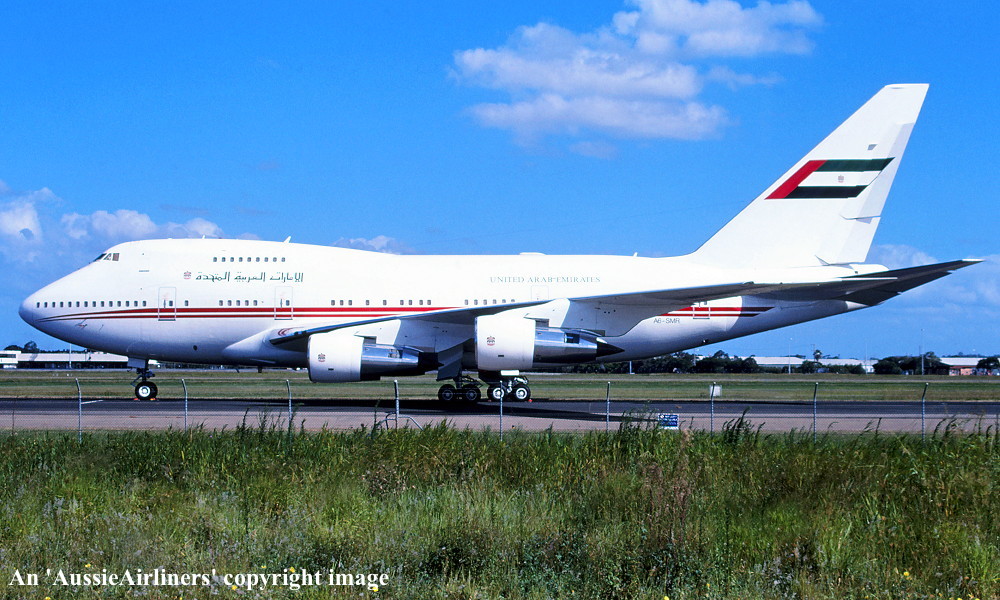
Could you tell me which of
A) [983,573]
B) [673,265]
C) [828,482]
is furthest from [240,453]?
[673,265]

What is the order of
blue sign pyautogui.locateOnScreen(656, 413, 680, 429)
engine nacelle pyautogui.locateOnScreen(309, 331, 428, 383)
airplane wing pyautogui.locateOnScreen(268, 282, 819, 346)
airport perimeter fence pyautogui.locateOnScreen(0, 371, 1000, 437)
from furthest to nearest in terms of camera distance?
1. engine nacelle pyautogui.locateOnScreen(309, 331, 428, 383)
2. airplane wing pyautogui.locateOnScreen(268, 282, 819, 346)
3. airport perimeter fence pyautogui.locateOnScreen(0, 371, 1000, 437)
4. blue sign pyautogui.locateOnScreen(656, 413, 680, 429)

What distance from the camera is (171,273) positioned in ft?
83.4

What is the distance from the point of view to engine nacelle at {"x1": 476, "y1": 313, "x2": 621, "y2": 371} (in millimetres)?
22703

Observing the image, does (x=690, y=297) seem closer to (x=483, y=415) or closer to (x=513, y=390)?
(x=513, y=390)

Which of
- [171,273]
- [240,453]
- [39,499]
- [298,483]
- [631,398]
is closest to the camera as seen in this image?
[39,499]

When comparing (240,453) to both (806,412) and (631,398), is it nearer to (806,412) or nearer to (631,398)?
(806,412)

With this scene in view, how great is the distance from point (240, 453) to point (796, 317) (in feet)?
63.9

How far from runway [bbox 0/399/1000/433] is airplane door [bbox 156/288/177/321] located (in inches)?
100

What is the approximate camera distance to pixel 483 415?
19.7m

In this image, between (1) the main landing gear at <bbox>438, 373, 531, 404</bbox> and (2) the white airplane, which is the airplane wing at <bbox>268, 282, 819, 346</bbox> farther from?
(1) the main landing gear at <bbox>438, 373, 531, 404</bbox>

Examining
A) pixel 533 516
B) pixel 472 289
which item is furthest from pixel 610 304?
pixel 533 516

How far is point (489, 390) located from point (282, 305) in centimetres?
660

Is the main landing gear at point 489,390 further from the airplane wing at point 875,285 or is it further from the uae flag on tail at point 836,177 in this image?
the uae flag on tail at point 836,177

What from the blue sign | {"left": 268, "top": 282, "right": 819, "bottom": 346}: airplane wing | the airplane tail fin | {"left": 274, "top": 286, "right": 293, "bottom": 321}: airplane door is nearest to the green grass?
the blue sign
